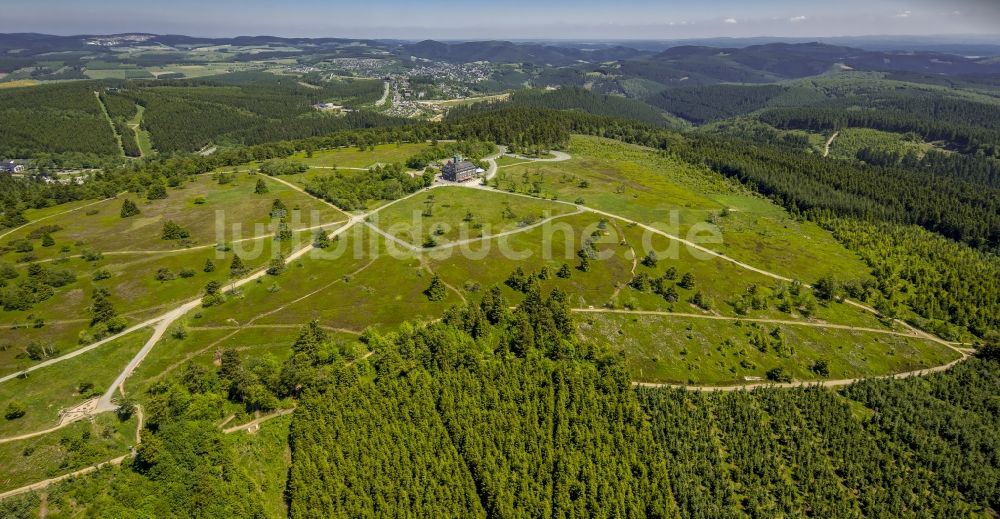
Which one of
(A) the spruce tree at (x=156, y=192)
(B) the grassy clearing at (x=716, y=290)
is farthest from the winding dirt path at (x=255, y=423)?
(A) the spruce tree at (x=156, y=192)

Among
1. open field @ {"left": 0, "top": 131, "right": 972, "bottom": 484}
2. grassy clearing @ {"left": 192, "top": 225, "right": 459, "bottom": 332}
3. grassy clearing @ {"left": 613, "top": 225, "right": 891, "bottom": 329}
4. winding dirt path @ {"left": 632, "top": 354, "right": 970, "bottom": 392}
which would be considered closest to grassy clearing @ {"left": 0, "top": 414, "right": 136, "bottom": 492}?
open field @ {"left": 0, "top": 131, "right": 972, "bottom": 484}

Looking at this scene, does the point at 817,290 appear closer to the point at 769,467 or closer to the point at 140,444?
the point at 769,467

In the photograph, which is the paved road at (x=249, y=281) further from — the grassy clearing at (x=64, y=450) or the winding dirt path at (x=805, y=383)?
the grassy clearing at (x=64, y=450)

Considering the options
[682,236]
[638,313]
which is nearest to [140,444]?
[638,313]

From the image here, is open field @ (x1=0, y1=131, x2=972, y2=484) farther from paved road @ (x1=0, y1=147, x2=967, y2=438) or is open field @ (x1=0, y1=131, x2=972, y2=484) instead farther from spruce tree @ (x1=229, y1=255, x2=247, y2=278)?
spruce tree @ (x1=229, y1=255, x2=247, y2=278)

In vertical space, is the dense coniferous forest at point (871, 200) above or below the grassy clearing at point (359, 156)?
below

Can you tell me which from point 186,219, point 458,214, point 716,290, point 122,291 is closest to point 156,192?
point 186,219
